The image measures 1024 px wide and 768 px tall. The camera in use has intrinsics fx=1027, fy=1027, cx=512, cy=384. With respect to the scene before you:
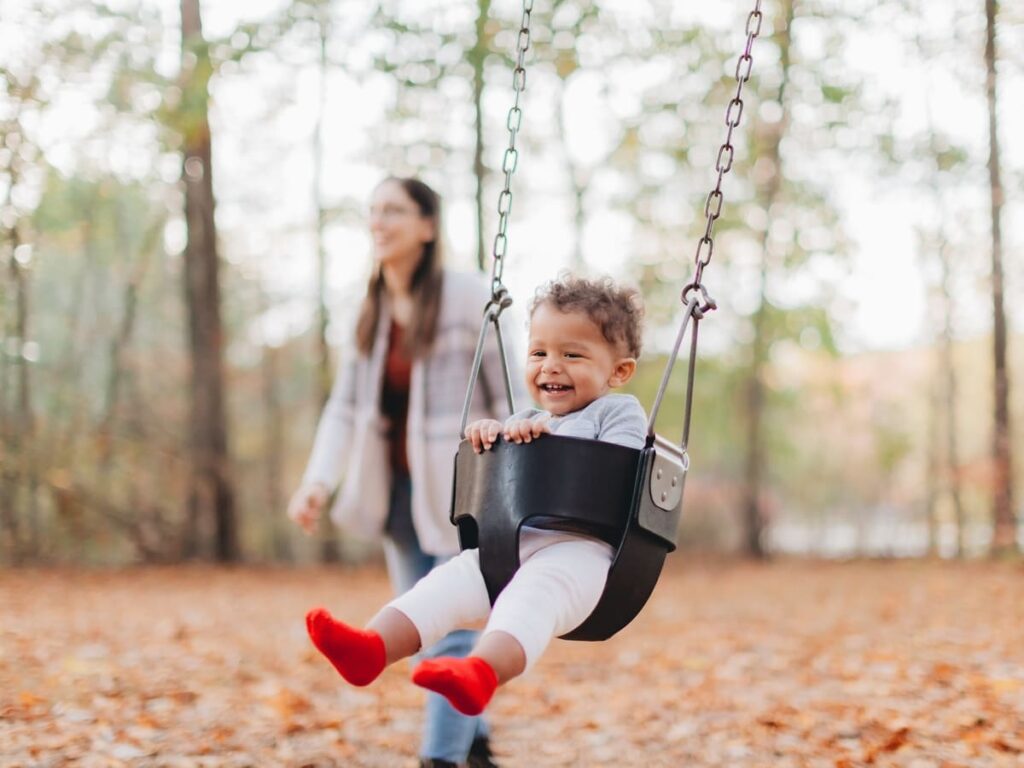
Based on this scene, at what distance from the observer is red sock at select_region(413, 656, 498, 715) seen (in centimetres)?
178

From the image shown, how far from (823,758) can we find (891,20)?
1120 centimetres

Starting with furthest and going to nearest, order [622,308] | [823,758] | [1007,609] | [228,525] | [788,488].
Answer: [788,488], [228,525], [1007,609], [823,758], [622,308]

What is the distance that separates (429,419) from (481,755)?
3.87ft

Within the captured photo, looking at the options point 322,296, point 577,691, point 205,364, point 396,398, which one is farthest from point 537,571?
point 322,296

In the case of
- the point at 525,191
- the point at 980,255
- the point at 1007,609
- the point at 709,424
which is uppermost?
the point at 525,191

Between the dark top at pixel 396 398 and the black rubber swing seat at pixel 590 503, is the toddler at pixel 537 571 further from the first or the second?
the dark top at pixel 396 398

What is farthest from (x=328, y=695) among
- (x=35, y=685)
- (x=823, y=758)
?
(x=823, y=758)

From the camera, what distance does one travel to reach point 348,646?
6.40 feet

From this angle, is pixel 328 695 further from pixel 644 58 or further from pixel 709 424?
pixel 709 424

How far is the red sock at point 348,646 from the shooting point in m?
1.95

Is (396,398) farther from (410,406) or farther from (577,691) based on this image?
(577,691)

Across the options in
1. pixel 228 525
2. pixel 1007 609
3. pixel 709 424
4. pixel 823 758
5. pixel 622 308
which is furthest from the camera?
pixel 709 424

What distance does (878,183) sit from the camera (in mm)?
13055

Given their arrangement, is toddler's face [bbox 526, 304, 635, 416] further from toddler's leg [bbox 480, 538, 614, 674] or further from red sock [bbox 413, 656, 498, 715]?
red sock [bbox 413, 656, 498, 715]
